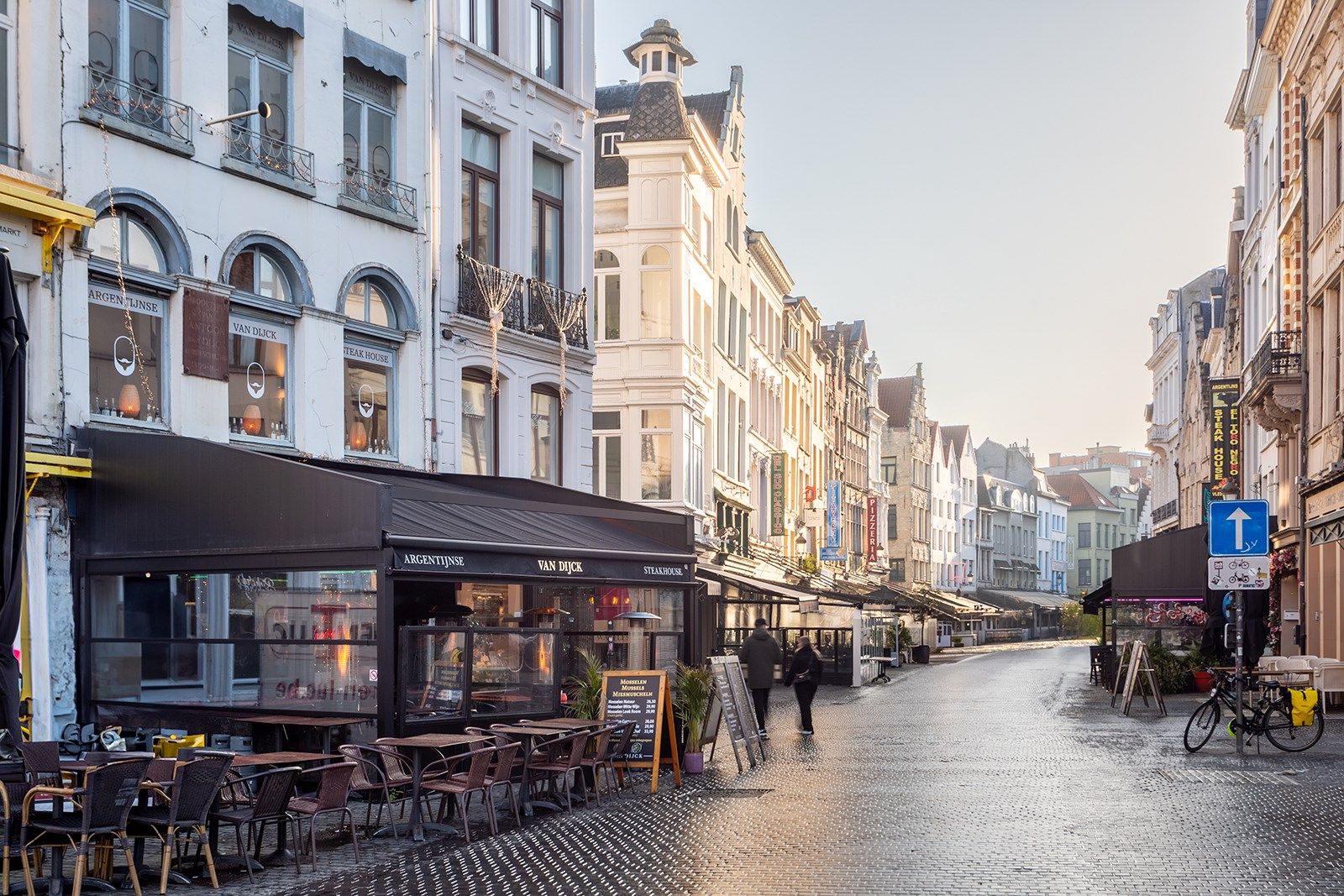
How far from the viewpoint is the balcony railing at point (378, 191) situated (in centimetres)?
2125

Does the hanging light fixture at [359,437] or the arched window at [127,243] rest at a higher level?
the arched window at [127,243]

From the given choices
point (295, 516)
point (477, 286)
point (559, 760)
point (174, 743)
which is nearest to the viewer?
point (174, 743)

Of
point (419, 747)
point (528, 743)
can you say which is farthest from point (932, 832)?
point (419, 747)

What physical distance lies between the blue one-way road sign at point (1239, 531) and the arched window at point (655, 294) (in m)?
19.7

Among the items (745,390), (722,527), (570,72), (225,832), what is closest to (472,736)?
(225,832)

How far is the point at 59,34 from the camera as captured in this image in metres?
17.0

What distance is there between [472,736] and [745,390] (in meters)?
34.3

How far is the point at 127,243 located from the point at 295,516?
4434mm

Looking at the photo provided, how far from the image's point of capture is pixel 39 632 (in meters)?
16.3

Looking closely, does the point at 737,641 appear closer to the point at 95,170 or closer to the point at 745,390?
the point at 745,390

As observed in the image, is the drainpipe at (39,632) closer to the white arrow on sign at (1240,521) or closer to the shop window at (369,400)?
the shop window at (369,400)

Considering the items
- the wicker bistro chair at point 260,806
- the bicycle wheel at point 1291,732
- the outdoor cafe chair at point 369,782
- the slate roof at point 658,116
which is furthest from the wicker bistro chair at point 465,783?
the slate roof at point 658,116

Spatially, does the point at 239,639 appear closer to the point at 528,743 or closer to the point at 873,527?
the point at 528,743

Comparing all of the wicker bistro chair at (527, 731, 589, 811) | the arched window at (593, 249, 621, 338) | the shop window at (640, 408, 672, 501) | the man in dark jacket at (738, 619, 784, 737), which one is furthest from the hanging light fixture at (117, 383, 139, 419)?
the arched window at (593, 249, 621, 338)
